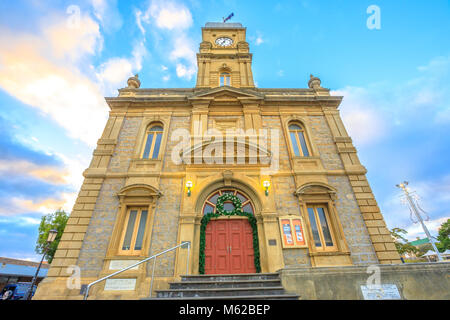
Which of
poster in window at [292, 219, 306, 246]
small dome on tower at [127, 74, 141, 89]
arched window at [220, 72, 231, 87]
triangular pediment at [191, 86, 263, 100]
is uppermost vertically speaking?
arched window at [220, 72, 231, 87]

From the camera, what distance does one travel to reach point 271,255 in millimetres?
8078

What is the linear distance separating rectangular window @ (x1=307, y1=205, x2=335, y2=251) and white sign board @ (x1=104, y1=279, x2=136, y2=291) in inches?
298

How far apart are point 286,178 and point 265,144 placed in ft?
7.00

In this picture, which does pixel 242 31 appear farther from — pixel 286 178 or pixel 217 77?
pixel 286 178

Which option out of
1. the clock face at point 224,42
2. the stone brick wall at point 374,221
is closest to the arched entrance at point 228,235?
the stone brick wall at point 374,221

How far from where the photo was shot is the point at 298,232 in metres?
8.49

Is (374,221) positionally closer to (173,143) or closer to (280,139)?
(280,139)

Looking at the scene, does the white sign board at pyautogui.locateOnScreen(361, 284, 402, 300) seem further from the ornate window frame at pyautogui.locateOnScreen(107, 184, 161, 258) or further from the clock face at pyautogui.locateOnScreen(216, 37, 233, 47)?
the clock face at pyautogui.locateOnScreen(216, 37, 233, 47)

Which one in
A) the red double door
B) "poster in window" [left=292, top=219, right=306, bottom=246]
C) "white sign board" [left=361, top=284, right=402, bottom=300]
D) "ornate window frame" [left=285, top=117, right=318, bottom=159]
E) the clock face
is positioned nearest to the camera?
"white sign board" [left=361, top=284, right=402, bottom=300]

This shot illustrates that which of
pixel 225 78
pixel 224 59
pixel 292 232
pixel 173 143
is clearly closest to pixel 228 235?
pixel 292 232

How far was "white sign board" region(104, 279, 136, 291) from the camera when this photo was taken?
7383 mm

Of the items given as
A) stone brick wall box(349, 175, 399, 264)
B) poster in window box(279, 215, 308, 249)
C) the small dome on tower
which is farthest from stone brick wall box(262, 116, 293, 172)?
the small dome on tower

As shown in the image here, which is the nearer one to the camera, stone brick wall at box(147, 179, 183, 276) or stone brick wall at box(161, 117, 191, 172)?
stone brick wall at box(147, 179, 183, 276)
